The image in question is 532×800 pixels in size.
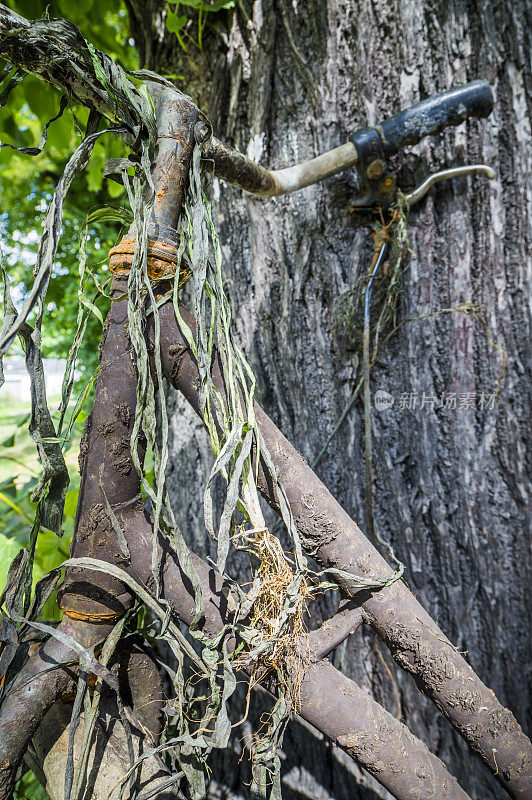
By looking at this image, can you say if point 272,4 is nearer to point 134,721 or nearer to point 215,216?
point 215,216

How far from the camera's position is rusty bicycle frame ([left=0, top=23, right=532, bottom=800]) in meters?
0.58

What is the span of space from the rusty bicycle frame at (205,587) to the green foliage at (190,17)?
664mm

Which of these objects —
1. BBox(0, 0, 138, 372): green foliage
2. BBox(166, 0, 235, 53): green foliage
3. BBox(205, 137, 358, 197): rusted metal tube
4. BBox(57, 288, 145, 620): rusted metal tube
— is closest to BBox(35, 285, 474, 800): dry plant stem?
BBox(57, 288, 145, 620): rusted metal tube

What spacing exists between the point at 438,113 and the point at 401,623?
859 mm

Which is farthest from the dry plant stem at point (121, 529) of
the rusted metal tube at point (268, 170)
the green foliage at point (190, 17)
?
the green foliage at point (190, 17)

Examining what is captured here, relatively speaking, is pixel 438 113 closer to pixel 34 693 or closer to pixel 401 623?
pixel 401 623

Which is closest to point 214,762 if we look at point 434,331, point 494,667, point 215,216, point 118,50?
point 494,667

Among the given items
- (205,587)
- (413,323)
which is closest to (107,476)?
(205,587)

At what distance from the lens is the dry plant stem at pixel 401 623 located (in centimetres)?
62

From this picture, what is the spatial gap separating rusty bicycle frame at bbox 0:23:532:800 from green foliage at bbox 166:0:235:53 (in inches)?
26.2

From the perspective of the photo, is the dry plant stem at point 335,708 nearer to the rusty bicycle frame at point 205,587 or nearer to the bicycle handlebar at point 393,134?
the rusty bicycle frame at point 205,587

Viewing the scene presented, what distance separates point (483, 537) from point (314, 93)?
1.02 m

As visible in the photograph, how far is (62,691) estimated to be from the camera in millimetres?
562

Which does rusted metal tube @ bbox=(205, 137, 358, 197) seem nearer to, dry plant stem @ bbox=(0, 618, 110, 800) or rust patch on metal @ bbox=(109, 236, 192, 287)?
rust patch on metal @ bbox=(109, 236, 192, 287)
